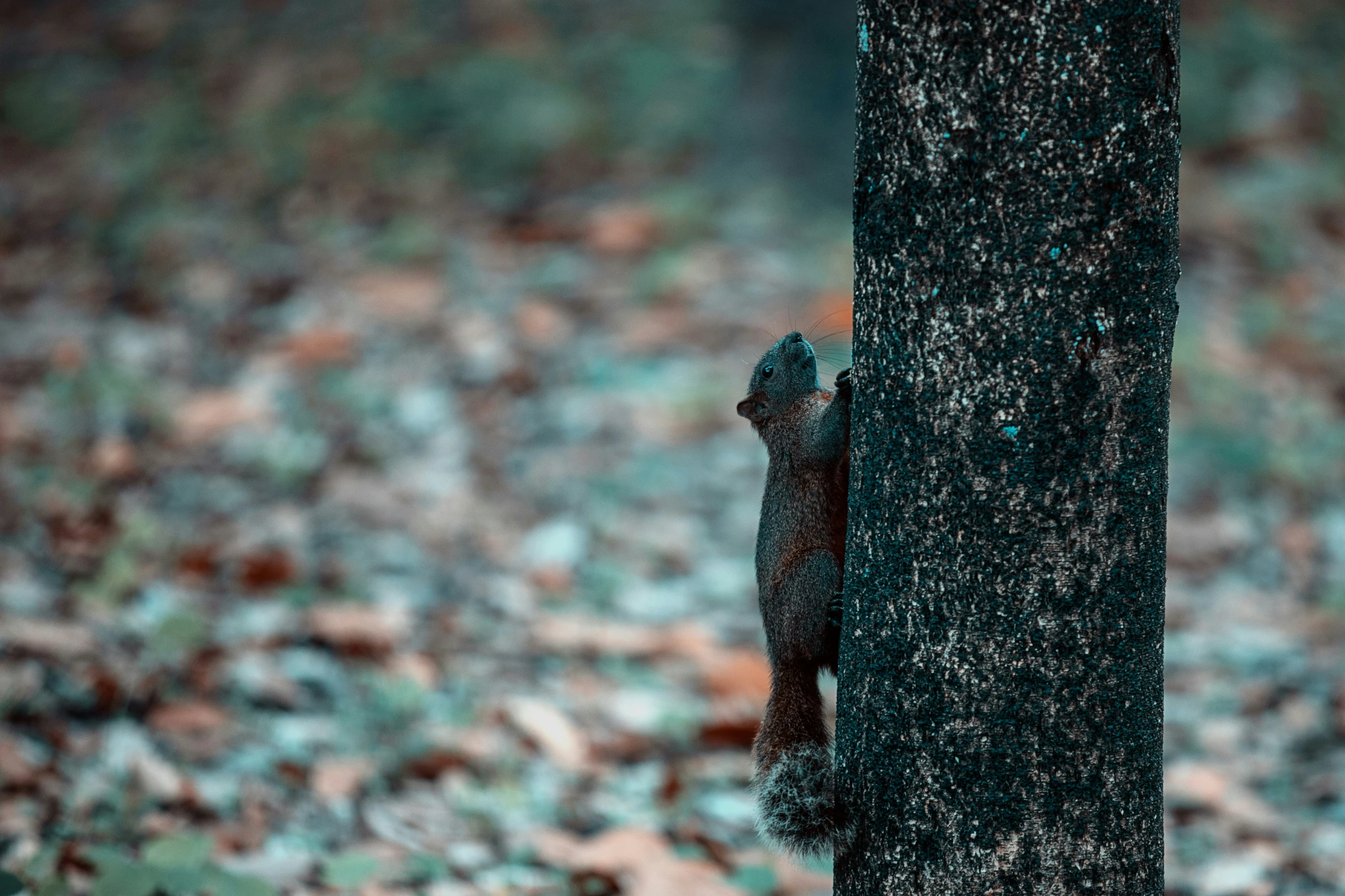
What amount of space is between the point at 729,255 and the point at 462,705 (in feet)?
11.6

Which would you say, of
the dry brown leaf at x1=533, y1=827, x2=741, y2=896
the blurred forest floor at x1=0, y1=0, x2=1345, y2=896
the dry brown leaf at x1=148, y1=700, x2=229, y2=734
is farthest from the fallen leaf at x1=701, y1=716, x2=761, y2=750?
the dry brown leaf at x1=148, y1=700, x2=229, y2=734

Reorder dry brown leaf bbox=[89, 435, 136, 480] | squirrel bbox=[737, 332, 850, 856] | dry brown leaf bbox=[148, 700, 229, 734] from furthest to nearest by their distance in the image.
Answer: dry brown leaf bbox=[89, 435, 136, 480]
dry brown leaf bbox=[148, 700, 229, 734]
squirrel bbox=[737, 332, 850, 856]

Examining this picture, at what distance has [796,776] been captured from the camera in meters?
1.88

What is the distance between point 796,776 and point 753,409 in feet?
2.38

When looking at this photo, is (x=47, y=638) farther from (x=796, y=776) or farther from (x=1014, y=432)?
(x=1014, y=432)

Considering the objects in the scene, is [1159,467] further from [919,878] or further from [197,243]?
[197,243]

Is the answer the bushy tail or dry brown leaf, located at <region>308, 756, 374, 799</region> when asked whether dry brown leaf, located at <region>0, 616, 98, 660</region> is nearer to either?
dry brown leaf, located at <region>308, 756, 374, 799</region>

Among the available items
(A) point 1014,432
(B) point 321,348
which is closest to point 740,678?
(A) point 1014,432

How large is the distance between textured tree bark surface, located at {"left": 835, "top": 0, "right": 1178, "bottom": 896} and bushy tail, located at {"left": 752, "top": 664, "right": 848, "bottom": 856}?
0.08 metres

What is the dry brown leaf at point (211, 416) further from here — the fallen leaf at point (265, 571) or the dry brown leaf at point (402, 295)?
the fallen leaf at point (265, 571)

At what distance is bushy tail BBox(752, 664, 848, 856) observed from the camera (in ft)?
6.05

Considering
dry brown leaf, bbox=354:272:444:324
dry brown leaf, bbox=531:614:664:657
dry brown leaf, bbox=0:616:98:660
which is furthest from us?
dry brown leaf, bbox=354:272:444:324

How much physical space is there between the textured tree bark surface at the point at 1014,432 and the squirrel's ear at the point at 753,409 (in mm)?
505

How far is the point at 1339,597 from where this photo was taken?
4.25 metres
